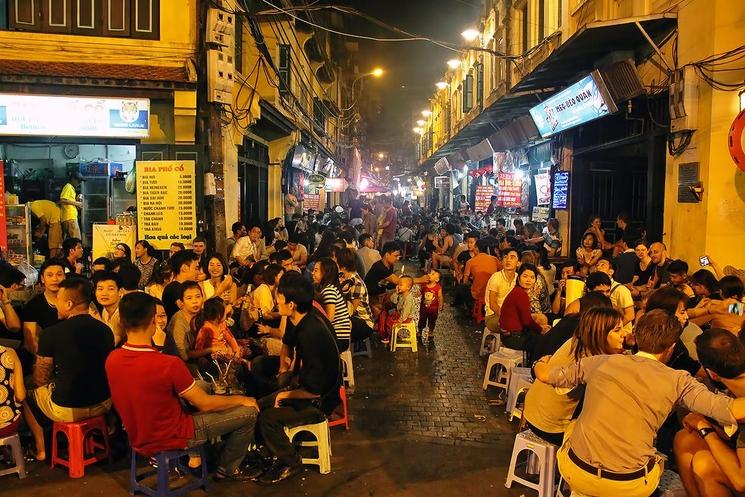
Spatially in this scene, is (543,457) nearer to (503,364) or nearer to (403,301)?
(503,364)

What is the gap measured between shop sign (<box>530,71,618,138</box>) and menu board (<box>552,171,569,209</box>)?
1.06 metres

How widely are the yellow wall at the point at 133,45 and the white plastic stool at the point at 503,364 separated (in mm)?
7624

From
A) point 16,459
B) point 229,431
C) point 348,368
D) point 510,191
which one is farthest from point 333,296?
point 510,191

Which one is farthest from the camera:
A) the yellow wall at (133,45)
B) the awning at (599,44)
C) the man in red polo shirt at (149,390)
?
the yellow wall at (133,45)

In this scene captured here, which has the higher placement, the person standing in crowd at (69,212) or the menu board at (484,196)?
the menu board at (484,196)

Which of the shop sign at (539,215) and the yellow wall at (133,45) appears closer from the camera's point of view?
the yellow wall at (133,45)

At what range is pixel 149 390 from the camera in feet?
14.1

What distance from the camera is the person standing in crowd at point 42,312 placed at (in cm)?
610

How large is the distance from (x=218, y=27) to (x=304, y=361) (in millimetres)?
7367

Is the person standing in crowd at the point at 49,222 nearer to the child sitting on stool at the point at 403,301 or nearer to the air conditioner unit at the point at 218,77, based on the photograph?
the air conditioner unit at the point at 218,77

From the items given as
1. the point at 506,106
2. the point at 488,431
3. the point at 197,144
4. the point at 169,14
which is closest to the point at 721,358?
the point at 488,431

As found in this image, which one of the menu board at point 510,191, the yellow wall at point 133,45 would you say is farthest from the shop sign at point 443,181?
the yellow wall at point 133,45

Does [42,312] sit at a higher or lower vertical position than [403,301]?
higher

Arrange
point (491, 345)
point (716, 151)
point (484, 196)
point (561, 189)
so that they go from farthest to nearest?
1. point (484, 196)
2. point (561, 189)
3. point (491, 345)
4. point (716, 151)
